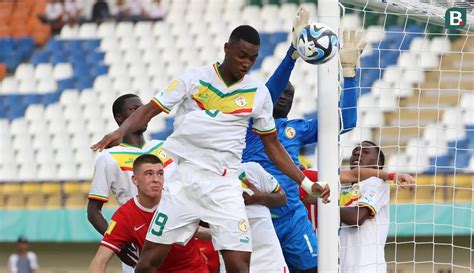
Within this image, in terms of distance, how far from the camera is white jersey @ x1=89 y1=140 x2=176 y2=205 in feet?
22.9

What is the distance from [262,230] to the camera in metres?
6.75

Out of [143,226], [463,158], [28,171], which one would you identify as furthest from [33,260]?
[143,226]

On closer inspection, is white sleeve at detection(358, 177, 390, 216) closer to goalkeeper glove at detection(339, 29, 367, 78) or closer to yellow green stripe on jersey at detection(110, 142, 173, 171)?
goalkeeper glove at detection(339, 29, 367, 78)

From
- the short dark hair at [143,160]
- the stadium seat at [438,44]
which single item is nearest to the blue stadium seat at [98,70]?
the stadium seat at [438,44]

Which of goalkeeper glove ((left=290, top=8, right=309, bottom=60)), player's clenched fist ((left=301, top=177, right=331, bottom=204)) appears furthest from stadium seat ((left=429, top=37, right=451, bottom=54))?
player's clenched fist ((left=301, top=177, right=331, bottom=204))

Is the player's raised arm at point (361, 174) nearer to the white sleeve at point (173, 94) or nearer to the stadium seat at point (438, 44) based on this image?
the white sleeve at point (173, 94)

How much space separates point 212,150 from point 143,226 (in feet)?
2.84

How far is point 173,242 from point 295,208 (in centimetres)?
150

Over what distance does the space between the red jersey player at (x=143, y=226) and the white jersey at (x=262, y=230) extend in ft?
1.39

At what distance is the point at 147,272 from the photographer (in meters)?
5.95

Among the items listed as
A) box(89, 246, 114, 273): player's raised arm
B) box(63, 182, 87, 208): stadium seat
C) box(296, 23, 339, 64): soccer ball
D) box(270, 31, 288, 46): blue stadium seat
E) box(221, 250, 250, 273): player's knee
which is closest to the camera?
box(221, 250, 250, 273): player's knee

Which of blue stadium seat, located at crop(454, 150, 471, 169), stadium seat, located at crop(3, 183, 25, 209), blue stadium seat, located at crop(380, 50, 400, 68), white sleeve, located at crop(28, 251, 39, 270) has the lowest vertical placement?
white sleeve, located at crop(28, 251, 39, 270)

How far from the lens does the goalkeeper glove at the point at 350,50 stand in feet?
21.2

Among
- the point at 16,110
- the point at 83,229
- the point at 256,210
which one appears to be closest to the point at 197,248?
the point at 256,210
